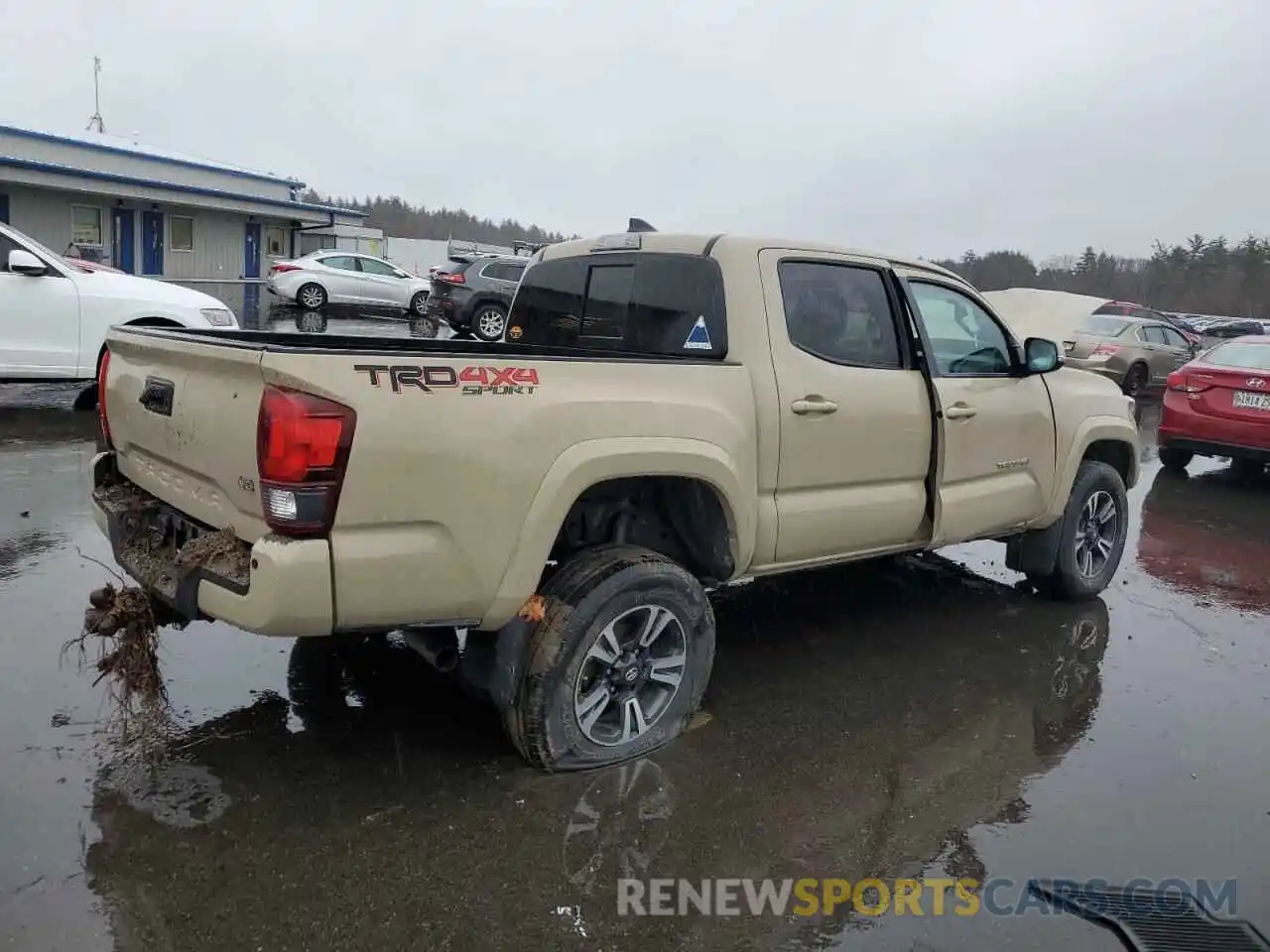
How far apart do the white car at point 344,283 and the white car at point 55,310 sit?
1470 centimetres

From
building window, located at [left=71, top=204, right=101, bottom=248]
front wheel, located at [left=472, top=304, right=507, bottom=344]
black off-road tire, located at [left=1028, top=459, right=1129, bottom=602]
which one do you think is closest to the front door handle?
black off-road tire, located at [left=1028, top=459, right=1129, bottom=602]

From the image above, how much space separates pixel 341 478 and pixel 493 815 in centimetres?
124

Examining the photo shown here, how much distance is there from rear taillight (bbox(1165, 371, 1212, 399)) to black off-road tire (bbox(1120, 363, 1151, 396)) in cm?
756

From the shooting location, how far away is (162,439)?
3.46 metres

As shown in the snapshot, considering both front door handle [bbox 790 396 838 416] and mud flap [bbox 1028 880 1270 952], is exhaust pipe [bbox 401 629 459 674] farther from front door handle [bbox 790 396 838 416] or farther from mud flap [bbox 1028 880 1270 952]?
mud flap [bbox 1028 880 1270 952]

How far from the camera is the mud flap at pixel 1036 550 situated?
5680mm

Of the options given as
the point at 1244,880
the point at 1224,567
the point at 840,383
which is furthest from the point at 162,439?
the point at 1224,567

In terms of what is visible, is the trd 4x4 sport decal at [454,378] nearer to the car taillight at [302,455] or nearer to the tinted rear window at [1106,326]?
the car taillight at [302,455]

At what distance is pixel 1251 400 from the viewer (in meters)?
9.70

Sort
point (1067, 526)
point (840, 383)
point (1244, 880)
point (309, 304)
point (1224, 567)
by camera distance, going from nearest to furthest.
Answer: point (1244, 880)
point (840, 383)
point (1067, 526)
point (1224, 567)
point (309, 304)

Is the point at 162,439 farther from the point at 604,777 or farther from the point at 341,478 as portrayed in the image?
the point at 604,777

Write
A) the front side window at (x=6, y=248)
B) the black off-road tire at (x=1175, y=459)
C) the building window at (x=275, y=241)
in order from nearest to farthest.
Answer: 1. the front side window at (x=6, y=248)
2. the black off-road tire at (x=1175, y=459)
3. the building window at (x=275, y=241)

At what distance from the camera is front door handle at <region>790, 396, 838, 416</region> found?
4.02 meters

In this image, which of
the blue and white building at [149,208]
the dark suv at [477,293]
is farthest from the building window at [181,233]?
the dark suv at [477,293]
